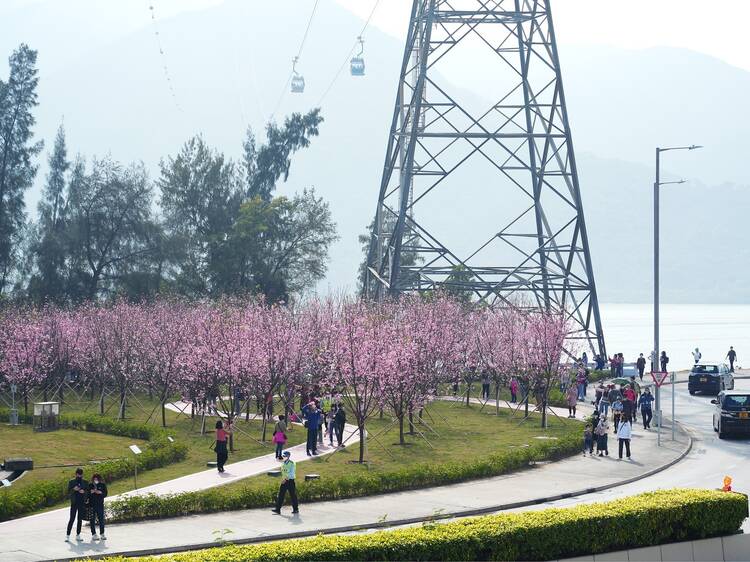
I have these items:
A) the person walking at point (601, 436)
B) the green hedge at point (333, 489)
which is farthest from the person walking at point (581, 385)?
the green hedge at point (333, 489)

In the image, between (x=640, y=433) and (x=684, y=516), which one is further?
(x=640, y=433)

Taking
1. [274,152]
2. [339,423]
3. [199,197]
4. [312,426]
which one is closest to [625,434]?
[339,423]

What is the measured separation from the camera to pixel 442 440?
141ft

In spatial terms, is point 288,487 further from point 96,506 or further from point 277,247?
point 277,247

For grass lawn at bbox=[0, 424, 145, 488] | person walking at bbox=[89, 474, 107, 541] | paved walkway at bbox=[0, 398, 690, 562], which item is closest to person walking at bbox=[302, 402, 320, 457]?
grass lawn at bbox=[0, 424, 145, 488]

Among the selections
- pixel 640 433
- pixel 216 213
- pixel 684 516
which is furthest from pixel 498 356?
pixel 216 213

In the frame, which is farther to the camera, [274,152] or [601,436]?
[274,152]

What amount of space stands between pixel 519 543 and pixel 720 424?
980 inches

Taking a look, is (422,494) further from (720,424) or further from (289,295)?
(289,295)

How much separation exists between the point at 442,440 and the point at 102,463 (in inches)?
525

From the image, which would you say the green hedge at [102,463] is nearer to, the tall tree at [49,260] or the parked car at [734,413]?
the parked car at [734,413]

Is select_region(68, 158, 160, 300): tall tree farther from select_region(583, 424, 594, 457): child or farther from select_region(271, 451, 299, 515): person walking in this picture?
select_region(271, 451, 299, 515): person walking

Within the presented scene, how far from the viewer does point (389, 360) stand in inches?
1560

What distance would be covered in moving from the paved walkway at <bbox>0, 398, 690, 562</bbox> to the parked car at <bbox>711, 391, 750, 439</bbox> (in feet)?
22.4
